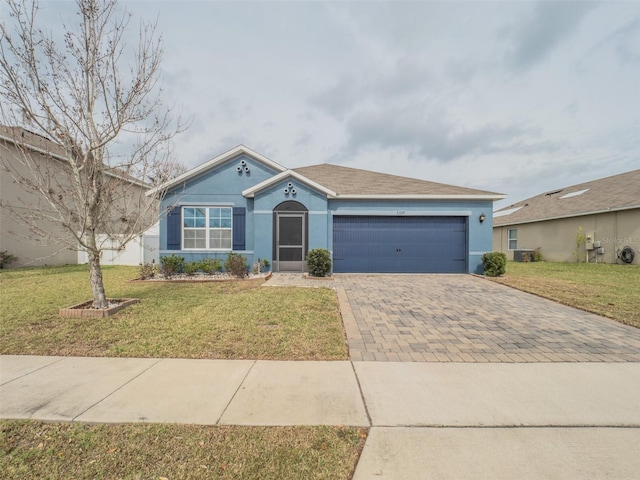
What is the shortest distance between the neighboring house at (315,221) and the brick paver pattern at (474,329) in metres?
3.68

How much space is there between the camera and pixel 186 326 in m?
5.52

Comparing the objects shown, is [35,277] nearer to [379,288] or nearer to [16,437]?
[16,437]

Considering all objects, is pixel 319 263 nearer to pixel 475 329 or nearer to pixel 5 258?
pixel 475 329

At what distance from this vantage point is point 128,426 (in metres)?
2.70

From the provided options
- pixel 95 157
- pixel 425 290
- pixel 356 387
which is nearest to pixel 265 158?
pixel 95 157

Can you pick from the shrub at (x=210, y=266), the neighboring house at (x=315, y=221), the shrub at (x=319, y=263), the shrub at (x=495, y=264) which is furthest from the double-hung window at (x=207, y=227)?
the shrub at (x=495, y=264)

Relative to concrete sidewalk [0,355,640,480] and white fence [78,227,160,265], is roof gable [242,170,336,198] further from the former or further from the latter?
concrete sidewalk [0,355,640,480]

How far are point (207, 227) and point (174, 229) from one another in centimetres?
130

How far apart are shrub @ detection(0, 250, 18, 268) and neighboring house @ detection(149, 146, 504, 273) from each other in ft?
26.6

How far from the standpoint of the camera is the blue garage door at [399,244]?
12.7 metres

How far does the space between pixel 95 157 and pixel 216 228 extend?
248 inches

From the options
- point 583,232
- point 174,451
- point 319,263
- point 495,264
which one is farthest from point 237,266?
point 583,232

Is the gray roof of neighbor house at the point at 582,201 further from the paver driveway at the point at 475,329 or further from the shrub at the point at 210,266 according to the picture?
the shrub at the point at 210,266

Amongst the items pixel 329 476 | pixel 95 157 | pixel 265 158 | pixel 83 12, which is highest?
pixel 83 12
